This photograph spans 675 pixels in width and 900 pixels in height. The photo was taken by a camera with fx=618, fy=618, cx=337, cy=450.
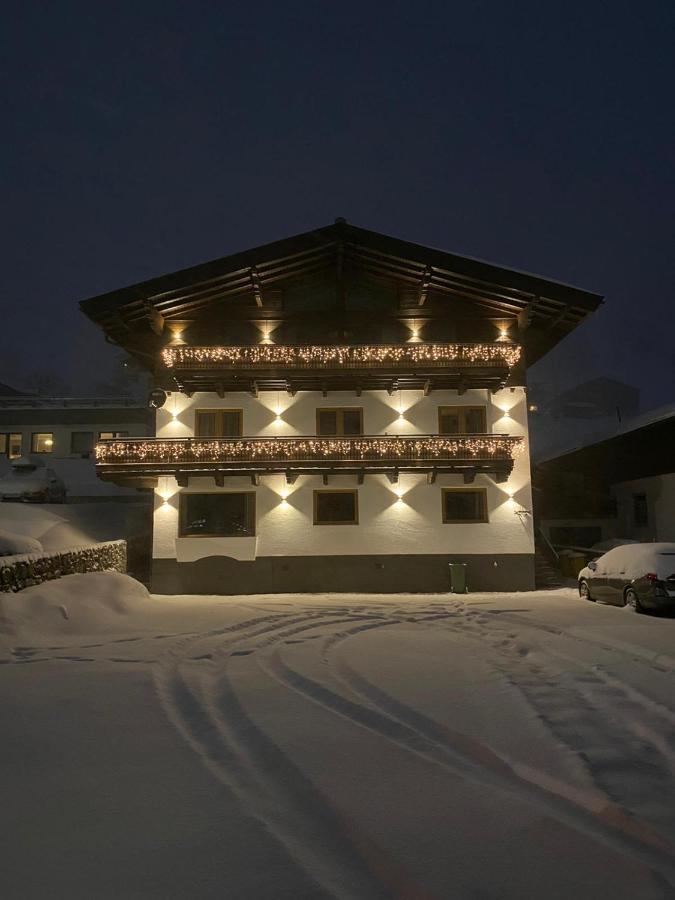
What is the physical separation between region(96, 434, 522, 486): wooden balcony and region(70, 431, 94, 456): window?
21.3 metres

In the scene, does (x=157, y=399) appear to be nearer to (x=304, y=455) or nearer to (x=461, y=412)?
(x=304, y=455)

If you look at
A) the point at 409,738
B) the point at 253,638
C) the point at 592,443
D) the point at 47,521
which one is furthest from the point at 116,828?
the point at 592,443

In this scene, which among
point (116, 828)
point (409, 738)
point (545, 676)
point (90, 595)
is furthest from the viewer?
point (90, 595)

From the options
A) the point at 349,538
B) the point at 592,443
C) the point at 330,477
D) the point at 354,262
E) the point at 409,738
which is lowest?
the point at 409,738

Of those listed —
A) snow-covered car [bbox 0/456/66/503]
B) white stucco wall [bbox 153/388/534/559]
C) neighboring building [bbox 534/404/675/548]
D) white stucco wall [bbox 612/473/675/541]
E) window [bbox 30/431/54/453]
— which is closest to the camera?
white stucco wall [bbox 153/388/534/559]

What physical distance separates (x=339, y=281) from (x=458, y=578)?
11768 mm

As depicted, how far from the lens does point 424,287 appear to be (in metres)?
22.8

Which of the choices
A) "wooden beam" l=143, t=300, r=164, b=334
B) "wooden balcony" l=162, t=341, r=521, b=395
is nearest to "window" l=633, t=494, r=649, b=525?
"wooden balcony" l=162, t=341, r=521, b=395

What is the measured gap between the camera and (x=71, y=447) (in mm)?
41156

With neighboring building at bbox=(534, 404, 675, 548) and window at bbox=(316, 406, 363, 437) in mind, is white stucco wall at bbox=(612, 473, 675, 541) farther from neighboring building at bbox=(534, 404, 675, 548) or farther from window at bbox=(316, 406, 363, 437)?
window at bbox=(316, 406, 363, 437)

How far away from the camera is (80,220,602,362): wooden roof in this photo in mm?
21875

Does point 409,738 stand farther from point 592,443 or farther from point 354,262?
point 592,443

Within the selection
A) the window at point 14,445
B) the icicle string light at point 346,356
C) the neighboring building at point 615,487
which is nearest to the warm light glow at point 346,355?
the icicle string light at point 346,356

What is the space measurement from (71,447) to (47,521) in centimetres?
1685
